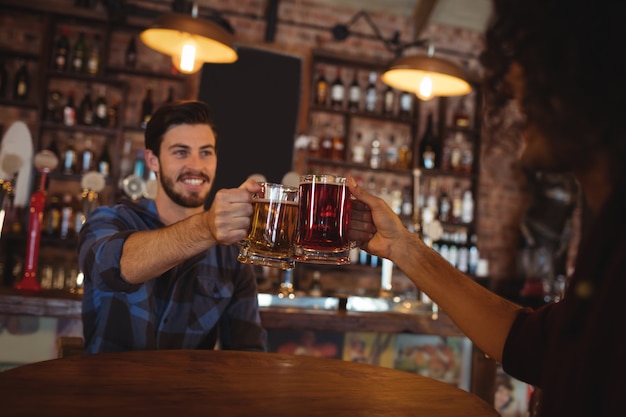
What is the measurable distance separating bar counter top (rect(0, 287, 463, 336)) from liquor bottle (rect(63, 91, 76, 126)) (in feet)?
7.67

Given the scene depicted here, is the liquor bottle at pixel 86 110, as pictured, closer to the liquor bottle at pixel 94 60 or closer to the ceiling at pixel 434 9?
the liquor bottle at pixel 94 60

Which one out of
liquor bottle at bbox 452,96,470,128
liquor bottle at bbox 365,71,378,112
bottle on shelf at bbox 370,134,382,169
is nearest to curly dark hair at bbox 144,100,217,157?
bottle on shelf at bbox 370,134,382,169

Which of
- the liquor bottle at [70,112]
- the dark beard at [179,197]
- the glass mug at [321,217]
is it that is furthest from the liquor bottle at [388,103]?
the glass mug at [321,217]

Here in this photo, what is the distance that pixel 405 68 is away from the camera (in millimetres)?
2713

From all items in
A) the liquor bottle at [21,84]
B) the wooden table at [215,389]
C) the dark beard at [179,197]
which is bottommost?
the wooden table at [215,389]

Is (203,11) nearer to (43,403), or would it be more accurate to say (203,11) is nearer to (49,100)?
(49,100)

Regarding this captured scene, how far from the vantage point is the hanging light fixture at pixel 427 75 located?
2.68 meters

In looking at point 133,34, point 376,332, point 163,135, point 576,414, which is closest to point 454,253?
point 376,332

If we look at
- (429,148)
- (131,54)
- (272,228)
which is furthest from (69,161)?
(272,228)

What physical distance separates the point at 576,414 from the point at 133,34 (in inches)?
192

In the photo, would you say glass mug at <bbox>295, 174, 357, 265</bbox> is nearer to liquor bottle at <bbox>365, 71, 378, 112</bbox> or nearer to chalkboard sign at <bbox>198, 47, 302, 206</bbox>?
chalkboard sign at <bbox>198, 47, 302, 206</bbox>

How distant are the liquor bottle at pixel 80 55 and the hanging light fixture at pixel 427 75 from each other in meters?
2.82

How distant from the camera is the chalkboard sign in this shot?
16.0 ft

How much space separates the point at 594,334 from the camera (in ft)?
2.38
